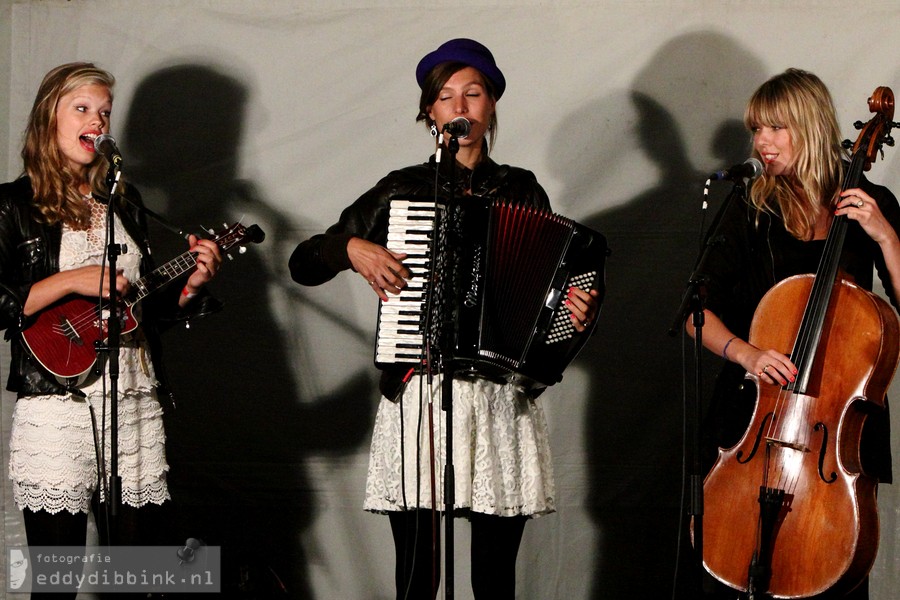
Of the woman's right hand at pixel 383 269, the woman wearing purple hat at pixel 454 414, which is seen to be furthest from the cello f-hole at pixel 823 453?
the woman's right hand at pixel 383 269

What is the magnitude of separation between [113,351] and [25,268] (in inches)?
17.5

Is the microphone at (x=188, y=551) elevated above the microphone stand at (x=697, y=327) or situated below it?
below

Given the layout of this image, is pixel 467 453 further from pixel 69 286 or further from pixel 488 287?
pixel 69 286

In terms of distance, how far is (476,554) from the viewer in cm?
302

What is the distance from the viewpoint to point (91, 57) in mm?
4250

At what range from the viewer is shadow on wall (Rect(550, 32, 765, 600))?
13.5 ft

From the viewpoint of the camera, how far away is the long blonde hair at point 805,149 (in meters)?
2.96

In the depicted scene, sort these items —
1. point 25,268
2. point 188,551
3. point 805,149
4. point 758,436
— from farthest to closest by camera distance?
point 188,551 < point 25,268 < point 805,149 < point 758,436

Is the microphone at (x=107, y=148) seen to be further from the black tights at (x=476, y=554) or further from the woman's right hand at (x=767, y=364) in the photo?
the woman's right hand at (x=767, y=364)

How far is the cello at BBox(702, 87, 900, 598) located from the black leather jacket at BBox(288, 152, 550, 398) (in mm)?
800

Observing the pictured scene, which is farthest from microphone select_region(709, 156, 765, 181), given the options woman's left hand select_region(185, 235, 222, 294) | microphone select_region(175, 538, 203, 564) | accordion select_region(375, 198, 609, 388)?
microphone select_region(175, 538, 203, 564)

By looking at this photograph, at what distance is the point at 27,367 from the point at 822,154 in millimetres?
2287

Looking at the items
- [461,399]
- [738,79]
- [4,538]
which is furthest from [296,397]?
[738,79]

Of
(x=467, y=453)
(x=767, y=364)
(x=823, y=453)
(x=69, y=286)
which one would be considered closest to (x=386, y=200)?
(x=467, y=453)
